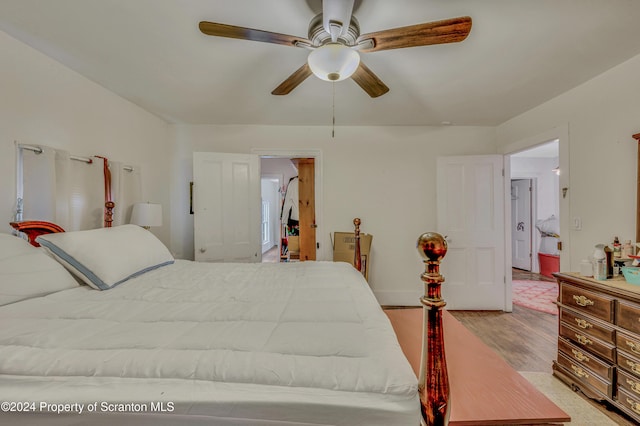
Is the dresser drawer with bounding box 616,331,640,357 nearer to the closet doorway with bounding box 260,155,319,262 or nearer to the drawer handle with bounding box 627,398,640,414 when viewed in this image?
the drawer handle with bounding box 627,398,640,414

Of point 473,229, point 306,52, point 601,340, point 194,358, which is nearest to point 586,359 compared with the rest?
point 601,340

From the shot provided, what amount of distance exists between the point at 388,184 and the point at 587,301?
2.24 metres

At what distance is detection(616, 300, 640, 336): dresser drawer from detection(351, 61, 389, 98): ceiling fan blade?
6.67 ft

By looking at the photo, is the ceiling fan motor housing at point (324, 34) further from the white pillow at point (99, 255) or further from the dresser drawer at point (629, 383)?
the dresser drawer at point (629, 383)

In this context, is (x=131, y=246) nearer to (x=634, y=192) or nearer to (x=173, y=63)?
(x=173, y=63)

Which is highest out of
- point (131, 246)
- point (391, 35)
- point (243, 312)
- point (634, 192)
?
point (391, 35)

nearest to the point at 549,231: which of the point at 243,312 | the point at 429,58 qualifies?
the point at 429,58

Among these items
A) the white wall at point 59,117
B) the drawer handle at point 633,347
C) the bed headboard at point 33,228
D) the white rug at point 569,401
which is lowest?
the white rug at point 569,401

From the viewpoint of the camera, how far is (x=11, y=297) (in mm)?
1175

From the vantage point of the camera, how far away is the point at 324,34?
1390mm

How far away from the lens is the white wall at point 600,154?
1.97 m

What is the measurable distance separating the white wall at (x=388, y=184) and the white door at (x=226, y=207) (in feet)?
1.83

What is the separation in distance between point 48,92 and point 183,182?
159 cm

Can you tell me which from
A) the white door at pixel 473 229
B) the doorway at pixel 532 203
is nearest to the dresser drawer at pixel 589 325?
the white door at pixel 473 229
